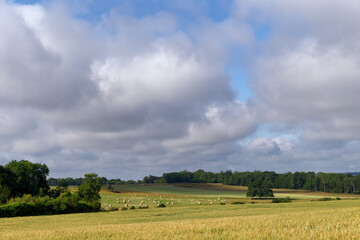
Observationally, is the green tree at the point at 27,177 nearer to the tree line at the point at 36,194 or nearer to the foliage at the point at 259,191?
the tree line at the point at 36,194

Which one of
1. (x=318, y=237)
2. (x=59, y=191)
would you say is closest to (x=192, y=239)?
(x=318, y=237)

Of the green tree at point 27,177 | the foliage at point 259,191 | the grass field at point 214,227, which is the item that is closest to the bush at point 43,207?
the grass field at point 214,227

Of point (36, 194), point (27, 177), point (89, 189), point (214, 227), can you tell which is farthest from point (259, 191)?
point (214, 227)

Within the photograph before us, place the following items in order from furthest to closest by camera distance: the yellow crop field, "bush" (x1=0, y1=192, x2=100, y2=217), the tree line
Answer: the tree line → "bush" (x1=0, y1=192, x2=100, y2=217) → the yellow crop field

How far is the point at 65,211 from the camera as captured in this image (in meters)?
67.8

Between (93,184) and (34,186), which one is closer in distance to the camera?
(93,184)

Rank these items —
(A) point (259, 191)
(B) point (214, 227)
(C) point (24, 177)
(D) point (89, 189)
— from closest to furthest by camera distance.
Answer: (B) point (214, 227)
(D) point (89, 189)
(C) point (24, 177)
(A) point (259, 191)

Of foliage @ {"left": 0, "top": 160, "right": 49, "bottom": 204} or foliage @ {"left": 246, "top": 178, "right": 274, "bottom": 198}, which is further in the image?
foliage @ {"left": 246, "top": 178, "right": 274, "bottom": 198}

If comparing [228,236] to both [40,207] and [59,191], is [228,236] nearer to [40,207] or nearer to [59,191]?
[40,207]

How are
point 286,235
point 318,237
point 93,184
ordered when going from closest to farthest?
1. point 318,237
2. point 286,235
3. point 93,184

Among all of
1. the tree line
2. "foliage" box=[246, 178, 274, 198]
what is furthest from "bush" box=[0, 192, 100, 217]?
"foliage" box=[246, 178, 274, 198]

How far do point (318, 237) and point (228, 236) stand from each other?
3324 mm

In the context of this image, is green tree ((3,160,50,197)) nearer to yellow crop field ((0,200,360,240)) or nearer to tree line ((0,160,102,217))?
tree line ((0,160,102,217))

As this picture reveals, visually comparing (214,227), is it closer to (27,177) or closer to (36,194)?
(36,194)
